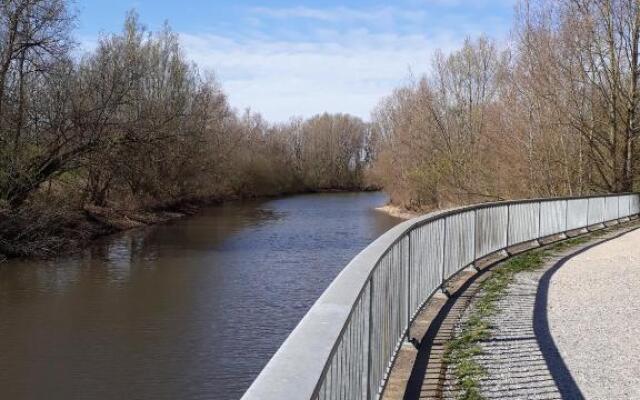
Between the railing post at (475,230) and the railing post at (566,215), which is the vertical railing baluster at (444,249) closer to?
the railing post at (475,230)

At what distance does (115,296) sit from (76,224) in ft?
40.2

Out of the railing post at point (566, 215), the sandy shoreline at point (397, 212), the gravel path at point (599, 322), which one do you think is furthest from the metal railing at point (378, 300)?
the sandy shoreline at point (397, 212)

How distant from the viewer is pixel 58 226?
22.8 metres

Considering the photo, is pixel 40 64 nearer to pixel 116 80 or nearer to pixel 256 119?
pixel 116 80

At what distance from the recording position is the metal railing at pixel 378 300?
182cm

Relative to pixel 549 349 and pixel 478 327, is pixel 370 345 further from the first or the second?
pixel 478 327

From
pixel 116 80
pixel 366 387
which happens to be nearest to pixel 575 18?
pixel 116 80

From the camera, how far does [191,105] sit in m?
46.2

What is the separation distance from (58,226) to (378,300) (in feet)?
68.4

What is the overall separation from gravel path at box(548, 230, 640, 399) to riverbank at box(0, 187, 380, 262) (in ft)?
50.1

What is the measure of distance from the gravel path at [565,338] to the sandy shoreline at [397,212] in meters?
28.8

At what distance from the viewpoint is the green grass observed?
191 inches

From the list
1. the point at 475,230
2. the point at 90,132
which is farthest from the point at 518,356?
the point at 90,132

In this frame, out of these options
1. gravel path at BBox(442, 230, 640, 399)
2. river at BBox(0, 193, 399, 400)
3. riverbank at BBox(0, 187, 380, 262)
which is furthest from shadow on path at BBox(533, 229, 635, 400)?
riverbank at BBox(0, 187, 380, 262)
